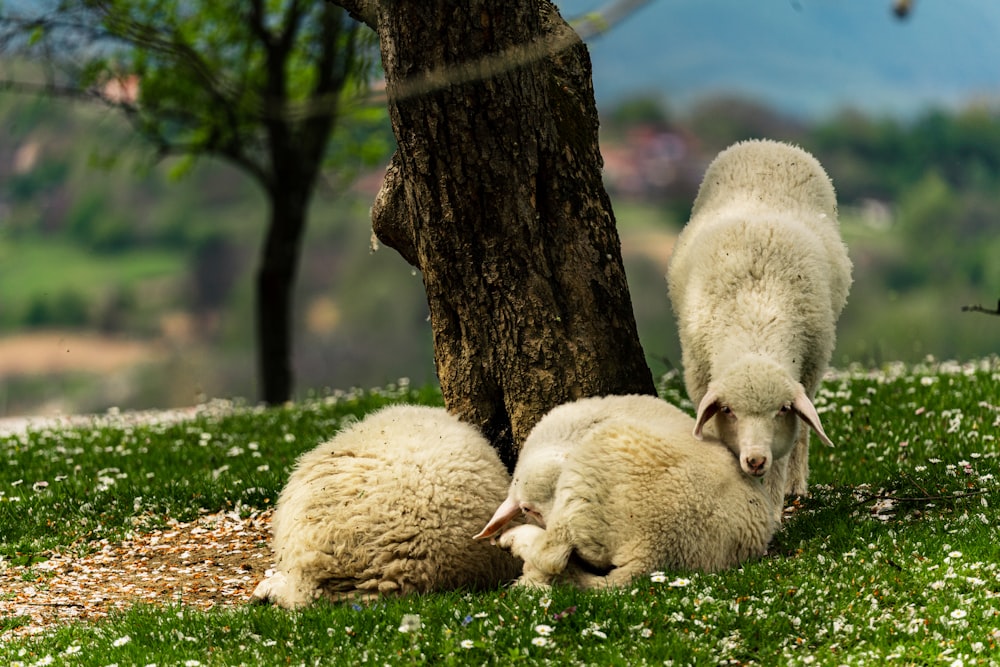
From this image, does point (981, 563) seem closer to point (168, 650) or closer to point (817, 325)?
point (817, 325)

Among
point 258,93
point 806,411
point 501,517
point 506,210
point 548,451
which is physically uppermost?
point 258,93

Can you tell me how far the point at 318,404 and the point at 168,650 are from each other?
702 centimetres

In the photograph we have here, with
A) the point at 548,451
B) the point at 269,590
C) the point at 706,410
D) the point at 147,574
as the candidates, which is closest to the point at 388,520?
the point at 269,590

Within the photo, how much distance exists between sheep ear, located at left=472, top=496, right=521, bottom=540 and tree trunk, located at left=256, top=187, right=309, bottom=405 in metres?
11.7

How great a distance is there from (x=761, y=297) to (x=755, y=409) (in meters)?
1.03

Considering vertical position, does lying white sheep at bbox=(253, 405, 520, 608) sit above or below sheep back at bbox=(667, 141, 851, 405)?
below

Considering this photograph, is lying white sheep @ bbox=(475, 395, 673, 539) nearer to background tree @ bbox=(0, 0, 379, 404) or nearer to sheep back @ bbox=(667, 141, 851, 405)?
sheep back @ bbox=(667, 141, 851, 405)

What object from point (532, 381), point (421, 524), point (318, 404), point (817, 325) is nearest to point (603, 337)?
point (532, 381)

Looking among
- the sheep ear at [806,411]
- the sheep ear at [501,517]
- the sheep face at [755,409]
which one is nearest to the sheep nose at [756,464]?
the sheep face at [755,409]

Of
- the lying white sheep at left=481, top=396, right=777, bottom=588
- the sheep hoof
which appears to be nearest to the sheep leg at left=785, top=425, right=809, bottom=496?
the lying white sheep at left=481, top=396, right=777, bottom=588

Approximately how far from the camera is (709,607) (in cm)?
511

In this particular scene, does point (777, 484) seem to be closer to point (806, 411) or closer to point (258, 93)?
point (806, 411)

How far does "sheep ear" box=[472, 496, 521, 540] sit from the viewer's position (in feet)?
19.2

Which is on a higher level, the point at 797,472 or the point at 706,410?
the point at 706,410
